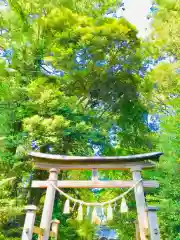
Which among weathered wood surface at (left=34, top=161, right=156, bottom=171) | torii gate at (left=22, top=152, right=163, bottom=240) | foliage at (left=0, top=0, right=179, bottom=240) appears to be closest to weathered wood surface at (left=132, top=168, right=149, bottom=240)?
torii gate at (left=22, top=152, right=163, bottom=240)

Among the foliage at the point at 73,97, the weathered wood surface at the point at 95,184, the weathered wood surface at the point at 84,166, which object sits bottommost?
the weathered wood surface at the point at 95,184

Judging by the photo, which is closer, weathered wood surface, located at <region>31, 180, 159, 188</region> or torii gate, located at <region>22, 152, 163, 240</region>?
torii gate, located at <region>22, 152, 163, 240</region>

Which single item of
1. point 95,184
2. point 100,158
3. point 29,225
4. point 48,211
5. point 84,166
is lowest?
point 29,225

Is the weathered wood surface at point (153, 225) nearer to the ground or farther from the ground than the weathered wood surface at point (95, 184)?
nearer to the ground

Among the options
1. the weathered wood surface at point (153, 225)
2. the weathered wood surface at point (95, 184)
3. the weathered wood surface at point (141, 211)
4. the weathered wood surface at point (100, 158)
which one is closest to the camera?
the weathered wood surface at point (153, 225)

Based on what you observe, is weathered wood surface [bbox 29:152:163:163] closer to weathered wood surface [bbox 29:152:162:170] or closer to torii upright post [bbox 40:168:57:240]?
weathered wood surface [bbox 29:152:162:170]

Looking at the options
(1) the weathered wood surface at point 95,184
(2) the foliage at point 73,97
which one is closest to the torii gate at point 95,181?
(1) the weathered wood surface at point 95,184

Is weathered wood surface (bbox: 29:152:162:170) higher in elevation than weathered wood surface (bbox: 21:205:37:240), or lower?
higher

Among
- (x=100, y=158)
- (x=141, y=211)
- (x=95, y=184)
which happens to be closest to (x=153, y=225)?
(x=141, y=211)

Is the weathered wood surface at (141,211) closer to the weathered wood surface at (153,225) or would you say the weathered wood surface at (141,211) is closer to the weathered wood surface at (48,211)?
the weathered wood surface at (153,225)

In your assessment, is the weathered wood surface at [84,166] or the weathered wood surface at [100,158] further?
the weathered wood surface at [84,166]

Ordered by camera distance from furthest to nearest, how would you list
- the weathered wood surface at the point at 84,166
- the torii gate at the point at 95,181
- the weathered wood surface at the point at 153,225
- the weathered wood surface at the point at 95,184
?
the weathered wood surface at the point at 84,166
the weathered wood surface at the point at 95,184
the torii gate at the point at 95,181
the weathered wood surface at the point at 153,225

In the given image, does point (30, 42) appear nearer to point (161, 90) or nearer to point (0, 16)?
point (0, 16)

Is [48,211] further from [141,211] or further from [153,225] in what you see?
[153,225]
